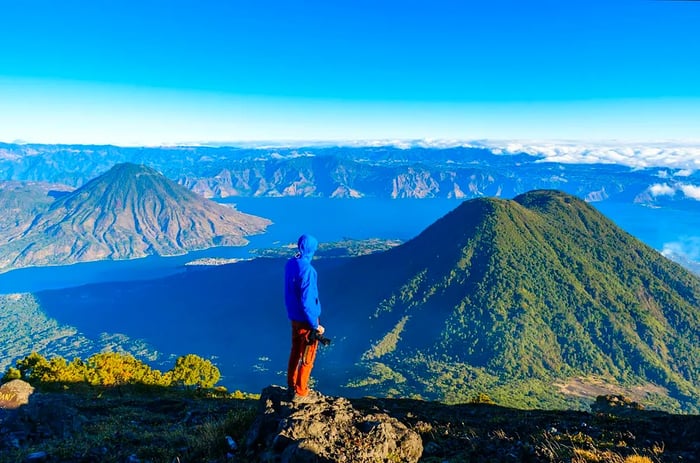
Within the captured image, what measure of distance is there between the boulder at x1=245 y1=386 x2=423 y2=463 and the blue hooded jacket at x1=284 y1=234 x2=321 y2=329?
2.10m

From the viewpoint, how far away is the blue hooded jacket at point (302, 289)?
10.7 meters

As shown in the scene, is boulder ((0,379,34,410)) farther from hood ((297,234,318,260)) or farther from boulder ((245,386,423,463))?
hood ((297,234,318,260))

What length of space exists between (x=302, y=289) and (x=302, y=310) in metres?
0.55

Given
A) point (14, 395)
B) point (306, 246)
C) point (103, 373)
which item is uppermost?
point (306, 246)

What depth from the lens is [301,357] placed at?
1102 cm

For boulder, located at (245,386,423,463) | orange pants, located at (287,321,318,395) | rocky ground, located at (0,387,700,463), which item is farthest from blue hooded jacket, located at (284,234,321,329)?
rocky ground, located at (0,387,700,463)

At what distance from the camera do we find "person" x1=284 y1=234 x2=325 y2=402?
1073 centimetres

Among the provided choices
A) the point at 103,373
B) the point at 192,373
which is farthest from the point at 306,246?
the point at 192,373

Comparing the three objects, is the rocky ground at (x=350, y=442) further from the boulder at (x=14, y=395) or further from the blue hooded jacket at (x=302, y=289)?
the boulder at (x=14, y=395)

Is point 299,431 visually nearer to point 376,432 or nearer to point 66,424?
point 376,432

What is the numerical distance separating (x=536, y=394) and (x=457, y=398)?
34.3 meters

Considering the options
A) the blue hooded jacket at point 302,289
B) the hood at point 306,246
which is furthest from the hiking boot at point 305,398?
the hood at point 306,246

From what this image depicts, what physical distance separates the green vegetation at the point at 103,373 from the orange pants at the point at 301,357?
37.3 metres

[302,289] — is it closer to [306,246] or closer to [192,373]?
[306,246]
